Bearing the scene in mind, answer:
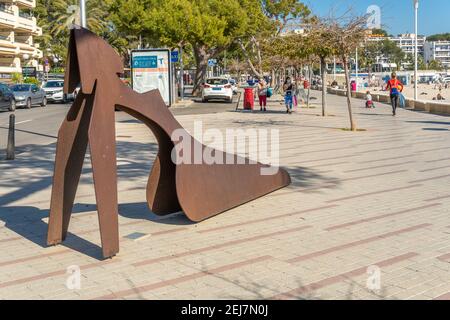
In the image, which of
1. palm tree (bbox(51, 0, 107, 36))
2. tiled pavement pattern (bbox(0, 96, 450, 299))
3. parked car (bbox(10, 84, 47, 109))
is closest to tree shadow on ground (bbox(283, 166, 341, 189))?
tiled pavement pattern (bbox(0, 96, 450, 299))

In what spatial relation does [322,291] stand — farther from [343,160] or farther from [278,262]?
[343,160]

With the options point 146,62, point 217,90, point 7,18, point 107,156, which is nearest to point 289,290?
point 107,156

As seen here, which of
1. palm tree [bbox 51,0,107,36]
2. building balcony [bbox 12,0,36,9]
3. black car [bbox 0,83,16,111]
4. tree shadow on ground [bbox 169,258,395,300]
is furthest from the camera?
palm tree [bbox 51,0,107,36]

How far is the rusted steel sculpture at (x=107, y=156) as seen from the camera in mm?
5797

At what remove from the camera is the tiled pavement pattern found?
4945mm

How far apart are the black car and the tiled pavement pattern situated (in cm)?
1979

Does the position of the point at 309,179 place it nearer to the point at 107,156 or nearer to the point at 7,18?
the point at 107,156

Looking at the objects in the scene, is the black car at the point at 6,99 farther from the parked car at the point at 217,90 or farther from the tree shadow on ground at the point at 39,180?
the tree shadow on ground at the point at 39,180

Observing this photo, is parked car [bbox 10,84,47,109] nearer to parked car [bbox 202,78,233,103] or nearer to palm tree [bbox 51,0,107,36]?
parked car [bbox 202,78,233,103]

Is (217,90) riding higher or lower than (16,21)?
lower

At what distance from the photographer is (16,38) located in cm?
6384

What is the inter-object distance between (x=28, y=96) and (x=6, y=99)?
3.60m

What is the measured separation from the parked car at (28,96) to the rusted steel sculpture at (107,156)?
92.3ft

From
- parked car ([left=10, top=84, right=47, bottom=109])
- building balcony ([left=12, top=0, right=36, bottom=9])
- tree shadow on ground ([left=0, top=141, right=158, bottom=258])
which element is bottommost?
tree shadow on ground ([left=0, top=141, right=158, bottom=258])
